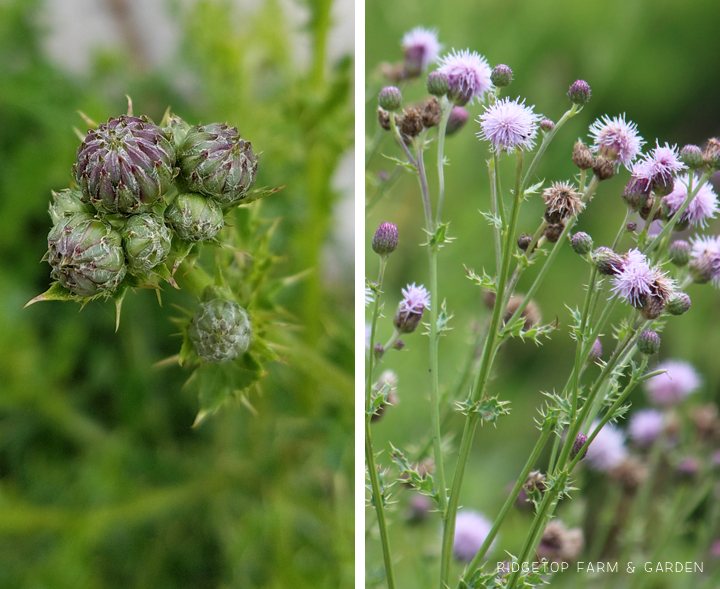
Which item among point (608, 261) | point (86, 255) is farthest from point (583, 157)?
point (86, 255)

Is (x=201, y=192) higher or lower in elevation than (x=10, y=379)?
lower

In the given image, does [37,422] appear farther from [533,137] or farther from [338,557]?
[533,137]

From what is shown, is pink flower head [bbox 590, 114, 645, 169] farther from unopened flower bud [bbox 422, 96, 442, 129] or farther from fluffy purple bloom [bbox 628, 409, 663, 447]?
fluffy purple bloom [bbox 628, 409, 663, 447]

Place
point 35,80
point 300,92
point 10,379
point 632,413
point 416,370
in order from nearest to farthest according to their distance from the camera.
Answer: point 632,413 → point 416,370 → point 300,92 → point 10,379 → point 35,80

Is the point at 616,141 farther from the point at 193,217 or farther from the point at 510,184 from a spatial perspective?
the point at 193,217

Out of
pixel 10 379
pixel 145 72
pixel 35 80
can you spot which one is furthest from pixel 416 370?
pixel 145 72

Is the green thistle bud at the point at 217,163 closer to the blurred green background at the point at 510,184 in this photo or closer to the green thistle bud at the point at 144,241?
the green thistle bud at the point at 144,241
